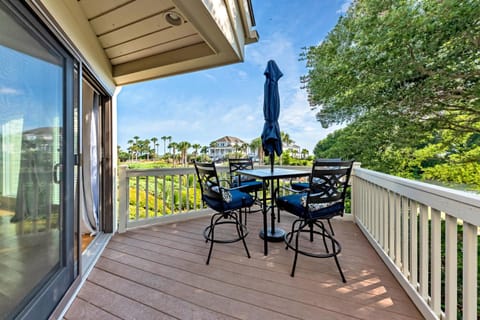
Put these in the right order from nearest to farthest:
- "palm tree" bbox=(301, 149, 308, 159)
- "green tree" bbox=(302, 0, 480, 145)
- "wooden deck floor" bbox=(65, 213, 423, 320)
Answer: "wooden deck floor" bbox=(65, 213, 423, 320)
"green tree" bbox=(302, 0, 480, 145)
"palm tree" bbox=(301, 149, 308, 159)

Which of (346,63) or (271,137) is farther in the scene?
(346,63)

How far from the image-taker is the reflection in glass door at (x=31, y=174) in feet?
3.43

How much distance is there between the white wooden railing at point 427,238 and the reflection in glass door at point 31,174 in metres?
2.30

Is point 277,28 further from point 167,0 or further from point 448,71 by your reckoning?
point 167,0

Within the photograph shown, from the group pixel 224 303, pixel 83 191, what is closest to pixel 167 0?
pixel 83 191

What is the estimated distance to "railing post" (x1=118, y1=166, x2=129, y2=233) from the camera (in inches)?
114

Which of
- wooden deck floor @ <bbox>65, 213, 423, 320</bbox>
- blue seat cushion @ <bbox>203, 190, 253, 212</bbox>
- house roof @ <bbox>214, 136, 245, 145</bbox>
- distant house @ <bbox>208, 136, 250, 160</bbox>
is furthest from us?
house roof @ <bbox>214, 136, 245, 145</bbox>

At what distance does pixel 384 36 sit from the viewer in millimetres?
3605

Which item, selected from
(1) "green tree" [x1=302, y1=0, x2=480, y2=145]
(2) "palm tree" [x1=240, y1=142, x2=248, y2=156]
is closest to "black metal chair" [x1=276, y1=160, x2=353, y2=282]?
(1) "green tree" [x1=302, y1=0, x2=480, y2=145]

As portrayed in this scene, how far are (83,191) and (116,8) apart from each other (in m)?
2.07

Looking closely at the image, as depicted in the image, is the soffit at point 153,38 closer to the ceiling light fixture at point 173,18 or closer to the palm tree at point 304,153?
the ceiling light fixture at point 173,18

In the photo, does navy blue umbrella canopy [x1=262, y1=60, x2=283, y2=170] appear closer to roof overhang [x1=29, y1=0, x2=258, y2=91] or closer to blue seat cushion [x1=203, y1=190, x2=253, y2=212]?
roof overhang [x1=29, y1=0, x2=258, y2=91]

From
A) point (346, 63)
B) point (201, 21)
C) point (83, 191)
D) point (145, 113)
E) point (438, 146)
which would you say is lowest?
point (83, 191)

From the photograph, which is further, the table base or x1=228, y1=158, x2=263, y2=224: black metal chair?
x1=228, y1=158, x2=263, y2=224: black metal chair
